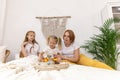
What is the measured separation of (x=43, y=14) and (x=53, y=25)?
0.34 meters

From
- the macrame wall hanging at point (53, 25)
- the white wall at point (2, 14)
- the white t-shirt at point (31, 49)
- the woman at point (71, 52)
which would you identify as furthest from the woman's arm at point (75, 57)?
the white wall at point (2, 14)

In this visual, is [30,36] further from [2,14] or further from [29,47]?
[2,14]

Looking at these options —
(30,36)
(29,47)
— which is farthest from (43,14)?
(29,47)

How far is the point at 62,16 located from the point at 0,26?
123 cm

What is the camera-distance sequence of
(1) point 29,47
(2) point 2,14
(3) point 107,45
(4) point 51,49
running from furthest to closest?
(2) point 2,14 → (1) point 29,47 → (3) point 107,45 → (4) point 51,49

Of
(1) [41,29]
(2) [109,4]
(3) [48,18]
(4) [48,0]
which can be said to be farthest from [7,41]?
(2) [109,4]

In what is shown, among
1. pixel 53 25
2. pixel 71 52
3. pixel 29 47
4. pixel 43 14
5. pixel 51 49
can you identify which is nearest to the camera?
pixel 51 49

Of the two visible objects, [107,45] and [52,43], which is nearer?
[52,43]

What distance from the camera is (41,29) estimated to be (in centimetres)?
318

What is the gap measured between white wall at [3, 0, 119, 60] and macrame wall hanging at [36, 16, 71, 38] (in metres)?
0.10

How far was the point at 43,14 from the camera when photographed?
3223 millimetres

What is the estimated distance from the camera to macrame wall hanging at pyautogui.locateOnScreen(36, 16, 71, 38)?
312 cm

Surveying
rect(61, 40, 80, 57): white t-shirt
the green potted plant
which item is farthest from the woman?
the green potted plant

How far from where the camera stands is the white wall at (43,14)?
10.4ft
